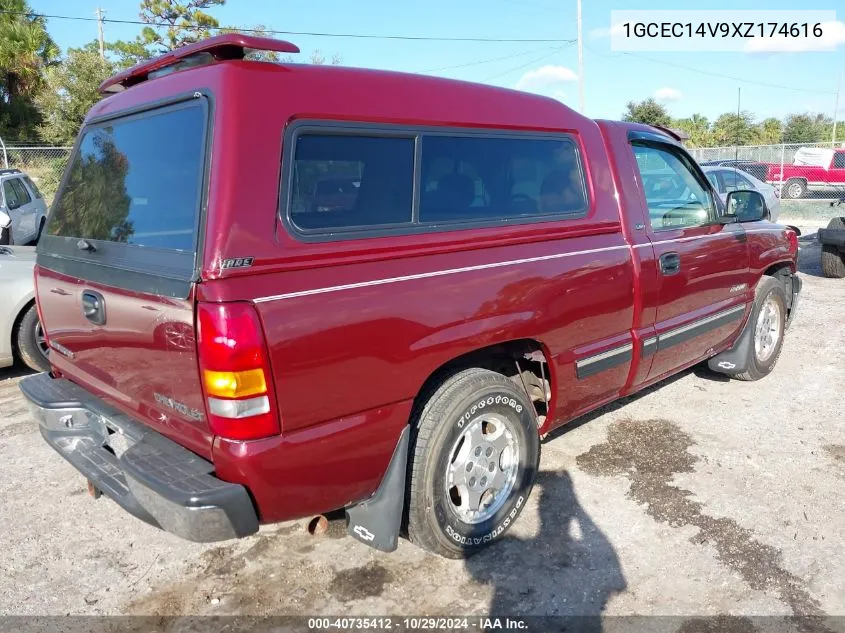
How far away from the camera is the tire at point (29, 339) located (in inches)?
221

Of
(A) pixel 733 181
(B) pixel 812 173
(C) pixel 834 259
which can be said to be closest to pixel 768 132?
(B) pixel 812 173

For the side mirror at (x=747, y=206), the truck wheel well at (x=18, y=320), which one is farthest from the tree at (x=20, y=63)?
the side mirror at (x=747, y=206)

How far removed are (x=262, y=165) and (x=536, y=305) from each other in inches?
55.3

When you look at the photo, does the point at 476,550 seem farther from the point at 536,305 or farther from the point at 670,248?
the point at 670,248

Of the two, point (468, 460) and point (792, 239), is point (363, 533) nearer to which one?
point (468, 460)

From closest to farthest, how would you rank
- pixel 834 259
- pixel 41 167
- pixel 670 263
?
pixel 670 263 < pixel 834 259 < pixel 41 167

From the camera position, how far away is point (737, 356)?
5.11 metres

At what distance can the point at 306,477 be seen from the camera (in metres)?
2.41

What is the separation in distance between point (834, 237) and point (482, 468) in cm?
838

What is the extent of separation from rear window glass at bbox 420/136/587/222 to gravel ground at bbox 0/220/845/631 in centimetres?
155

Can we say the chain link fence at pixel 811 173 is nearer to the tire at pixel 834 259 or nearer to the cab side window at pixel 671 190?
the tire at pixel 834 259

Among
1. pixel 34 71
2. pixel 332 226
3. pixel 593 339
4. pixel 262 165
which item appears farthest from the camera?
pixel 34 71

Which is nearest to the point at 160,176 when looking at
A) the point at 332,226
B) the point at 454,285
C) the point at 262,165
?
the point at 262,165

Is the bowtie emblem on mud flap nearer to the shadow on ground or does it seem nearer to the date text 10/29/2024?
the date text 10/29/2024
